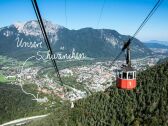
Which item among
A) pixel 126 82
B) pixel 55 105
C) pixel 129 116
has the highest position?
pixel 126 82

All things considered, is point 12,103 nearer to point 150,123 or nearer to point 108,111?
point 108,111

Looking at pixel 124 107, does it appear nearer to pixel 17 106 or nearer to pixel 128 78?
pixel 17 106

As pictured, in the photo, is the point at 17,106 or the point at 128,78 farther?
the point at 17,106

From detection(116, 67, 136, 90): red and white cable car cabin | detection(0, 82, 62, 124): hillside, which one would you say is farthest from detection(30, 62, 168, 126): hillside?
detection(116, 67, 136, 90): red and white cable car cabin

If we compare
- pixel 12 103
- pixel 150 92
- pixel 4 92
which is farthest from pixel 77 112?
pixel 4 92

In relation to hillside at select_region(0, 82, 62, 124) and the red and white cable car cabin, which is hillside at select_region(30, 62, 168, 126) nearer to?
hillside at select_region(0, 82, 62, 124)

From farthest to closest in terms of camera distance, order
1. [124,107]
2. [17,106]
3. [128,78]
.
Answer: [17,106], [124,107], [128,78]

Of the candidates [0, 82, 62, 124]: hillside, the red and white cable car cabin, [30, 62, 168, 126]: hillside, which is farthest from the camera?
[0, 82, 62, 124]: hillside

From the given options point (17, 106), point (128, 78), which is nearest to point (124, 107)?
point (17, 106)
